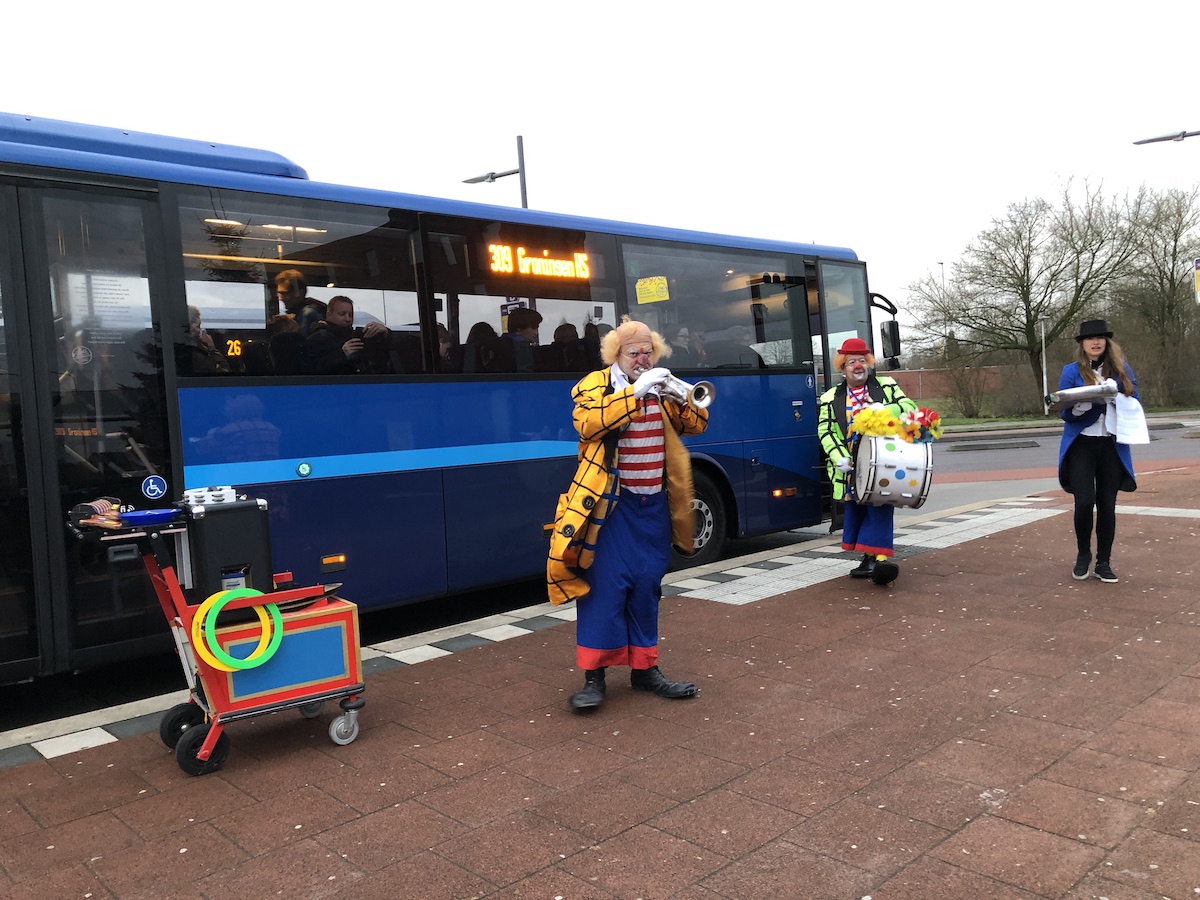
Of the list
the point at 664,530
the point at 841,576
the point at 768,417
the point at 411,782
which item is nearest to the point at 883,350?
the point at 768,417

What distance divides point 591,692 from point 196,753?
1896mm

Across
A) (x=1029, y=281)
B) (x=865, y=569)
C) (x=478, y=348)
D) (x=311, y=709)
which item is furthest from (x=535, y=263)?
(x=1029, y=281)

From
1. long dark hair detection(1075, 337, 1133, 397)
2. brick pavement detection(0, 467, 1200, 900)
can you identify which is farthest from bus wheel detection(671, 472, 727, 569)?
long dark hair detection(1075, 337, 1133, 397)

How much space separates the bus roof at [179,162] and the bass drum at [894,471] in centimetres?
336

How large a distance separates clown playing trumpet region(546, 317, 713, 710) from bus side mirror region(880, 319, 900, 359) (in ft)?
21.4

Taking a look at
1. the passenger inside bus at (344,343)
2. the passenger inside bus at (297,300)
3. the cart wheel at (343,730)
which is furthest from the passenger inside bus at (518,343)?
the cart wheel at (343,730)

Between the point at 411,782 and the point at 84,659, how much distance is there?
2.52 metres

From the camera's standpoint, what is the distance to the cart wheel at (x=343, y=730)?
4.48m

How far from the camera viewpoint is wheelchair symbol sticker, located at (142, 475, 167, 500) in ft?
18.3

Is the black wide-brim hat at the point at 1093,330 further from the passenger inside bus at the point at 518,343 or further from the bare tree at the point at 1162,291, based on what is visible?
the bare tree at the point at 1162,291

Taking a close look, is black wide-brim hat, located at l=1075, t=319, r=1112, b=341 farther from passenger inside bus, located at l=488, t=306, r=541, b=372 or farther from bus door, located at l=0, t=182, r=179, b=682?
bus door, located at l=0, t=182, r=179, b=682

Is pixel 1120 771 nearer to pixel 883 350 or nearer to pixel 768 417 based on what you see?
pixel 768 417

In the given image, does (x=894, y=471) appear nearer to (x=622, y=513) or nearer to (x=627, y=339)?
(x=622, y=513)

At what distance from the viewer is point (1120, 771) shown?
3754 mm
